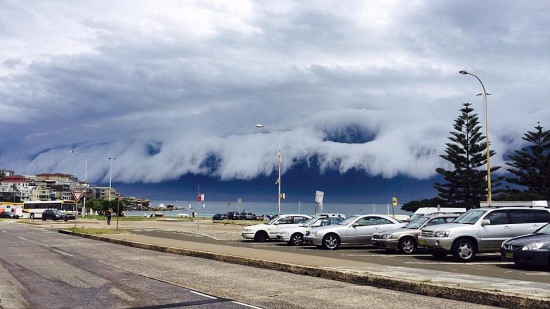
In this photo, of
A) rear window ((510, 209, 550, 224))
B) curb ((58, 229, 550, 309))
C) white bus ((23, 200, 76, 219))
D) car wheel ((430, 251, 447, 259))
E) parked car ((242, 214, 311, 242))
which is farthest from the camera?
white bus ((23, 200, 76, 219))

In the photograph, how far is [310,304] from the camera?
909 cm

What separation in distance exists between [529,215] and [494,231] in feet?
5.40

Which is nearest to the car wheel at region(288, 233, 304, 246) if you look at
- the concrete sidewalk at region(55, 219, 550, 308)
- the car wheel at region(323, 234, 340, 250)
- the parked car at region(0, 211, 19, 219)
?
the car wheel at region(323, 234, 340, 250)

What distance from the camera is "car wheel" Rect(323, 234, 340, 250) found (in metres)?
22.2

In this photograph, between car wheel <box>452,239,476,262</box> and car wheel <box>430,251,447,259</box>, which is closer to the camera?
car wheel <box>452,239,476,262</box>

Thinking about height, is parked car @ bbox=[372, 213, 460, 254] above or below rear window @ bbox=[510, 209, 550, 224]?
below

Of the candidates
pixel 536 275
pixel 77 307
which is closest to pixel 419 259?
pixel 536 275

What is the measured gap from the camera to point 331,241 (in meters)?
22.3

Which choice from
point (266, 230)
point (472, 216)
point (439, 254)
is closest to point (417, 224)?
point (472, 216)

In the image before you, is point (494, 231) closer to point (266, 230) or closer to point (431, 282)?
point (431, 282)

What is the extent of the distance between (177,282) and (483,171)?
65359 millimetres

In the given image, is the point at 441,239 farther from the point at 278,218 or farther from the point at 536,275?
the point at 278,218

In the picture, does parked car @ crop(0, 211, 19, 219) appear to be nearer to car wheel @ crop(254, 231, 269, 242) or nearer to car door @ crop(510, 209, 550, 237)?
car wheel @ crop(254, 231, 269, 242)

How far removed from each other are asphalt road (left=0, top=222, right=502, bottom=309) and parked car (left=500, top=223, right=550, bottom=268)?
5.42 metres
